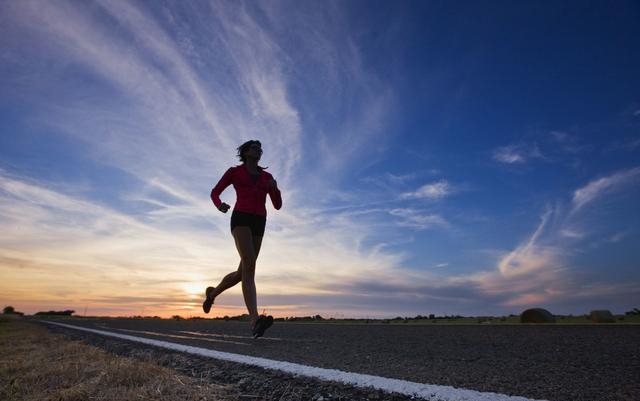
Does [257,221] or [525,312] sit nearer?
[257,221]

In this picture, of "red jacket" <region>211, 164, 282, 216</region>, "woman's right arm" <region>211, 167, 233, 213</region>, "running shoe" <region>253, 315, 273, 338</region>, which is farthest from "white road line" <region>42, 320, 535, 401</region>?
"woman's right arm" <region>211, 167, 233, 213</region>

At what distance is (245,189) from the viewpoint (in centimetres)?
631

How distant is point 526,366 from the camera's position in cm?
374

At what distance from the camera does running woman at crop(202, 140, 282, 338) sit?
615cm

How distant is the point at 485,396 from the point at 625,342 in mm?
4432

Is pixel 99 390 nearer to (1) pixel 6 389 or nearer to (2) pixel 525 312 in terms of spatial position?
(1) pixel 6 389

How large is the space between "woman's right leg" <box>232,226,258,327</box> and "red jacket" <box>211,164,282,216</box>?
332mm

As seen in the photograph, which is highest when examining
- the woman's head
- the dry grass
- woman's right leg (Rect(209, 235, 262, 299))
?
the woman's head

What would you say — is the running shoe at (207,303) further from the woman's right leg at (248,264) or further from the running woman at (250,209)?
the woman's right leg at (248,264)

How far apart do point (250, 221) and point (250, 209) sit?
0.56 ft

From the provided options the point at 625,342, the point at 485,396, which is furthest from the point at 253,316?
the point at 625,342

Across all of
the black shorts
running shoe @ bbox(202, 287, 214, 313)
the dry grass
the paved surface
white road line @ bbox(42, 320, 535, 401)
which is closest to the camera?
white road line @ bbox(42, 320, 535, 401)

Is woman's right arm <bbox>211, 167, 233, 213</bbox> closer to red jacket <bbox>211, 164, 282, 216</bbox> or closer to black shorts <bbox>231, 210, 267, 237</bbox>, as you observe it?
red jacket <bbox>211, 164, 282, 216</bbox>

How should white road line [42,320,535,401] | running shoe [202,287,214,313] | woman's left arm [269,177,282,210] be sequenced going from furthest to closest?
1. running shoe [202,287,214,313]
2. woman's left arm [269,177,282,210]
3. white road line [42,320,535,401]
